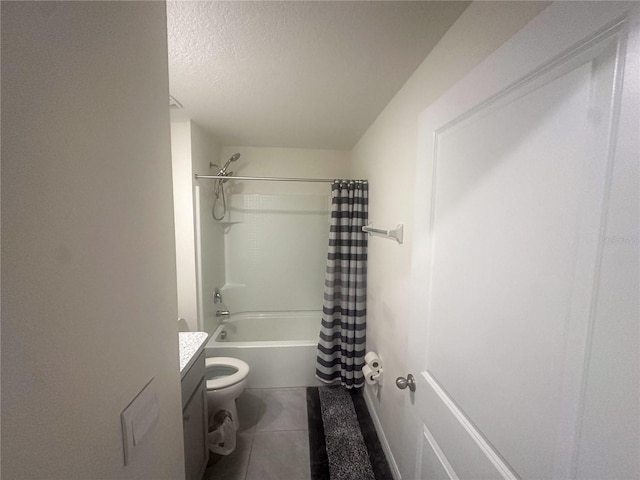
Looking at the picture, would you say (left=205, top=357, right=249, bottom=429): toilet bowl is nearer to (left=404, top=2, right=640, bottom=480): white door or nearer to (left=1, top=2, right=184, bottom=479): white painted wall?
(left=1, top=2, right=184, bottom=479): white painted wall

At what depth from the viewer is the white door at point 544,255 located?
0.37 m

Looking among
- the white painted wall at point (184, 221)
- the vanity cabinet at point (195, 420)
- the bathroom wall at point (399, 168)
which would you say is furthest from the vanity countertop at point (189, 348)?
the bathroom wall at point (399, 168)

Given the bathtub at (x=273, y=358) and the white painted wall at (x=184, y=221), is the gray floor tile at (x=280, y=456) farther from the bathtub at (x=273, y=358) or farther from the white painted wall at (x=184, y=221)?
the white painted wall at (x=184, y=221)

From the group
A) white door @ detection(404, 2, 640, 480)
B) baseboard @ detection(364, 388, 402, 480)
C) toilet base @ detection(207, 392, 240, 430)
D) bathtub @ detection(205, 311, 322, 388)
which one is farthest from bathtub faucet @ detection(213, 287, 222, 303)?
white door @ detection(404, 2, 640, 480)

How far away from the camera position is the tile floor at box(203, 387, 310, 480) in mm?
1498

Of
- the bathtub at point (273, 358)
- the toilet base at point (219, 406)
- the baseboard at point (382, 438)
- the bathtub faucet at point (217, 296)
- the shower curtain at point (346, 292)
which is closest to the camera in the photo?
the baseboard at point (382, 438)

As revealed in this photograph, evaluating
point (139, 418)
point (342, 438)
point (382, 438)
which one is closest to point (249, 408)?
point (342, 438)

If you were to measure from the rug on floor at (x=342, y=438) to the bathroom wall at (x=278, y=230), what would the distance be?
1.03 meters

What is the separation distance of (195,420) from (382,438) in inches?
46.7

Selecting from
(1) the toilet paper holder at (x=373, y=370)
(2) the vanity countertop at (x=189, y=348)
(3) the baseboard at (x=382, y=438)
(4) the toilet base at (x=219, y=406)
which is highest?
(2) the vanity countertop at (x=189, y=348)

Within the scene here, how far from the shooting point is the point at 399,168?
1.38m

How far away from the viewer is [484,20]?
2.47 ft

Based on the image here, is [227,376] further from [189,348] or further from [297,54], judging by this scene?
[297,54]

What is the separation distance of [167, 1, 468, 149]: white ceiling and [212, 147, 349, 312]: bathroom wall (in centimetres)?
85
